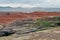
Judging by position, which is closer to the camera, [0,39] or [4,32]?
[0,39]

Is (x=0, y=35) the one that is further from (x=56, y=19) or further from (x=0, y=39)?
(x=56, y=19)

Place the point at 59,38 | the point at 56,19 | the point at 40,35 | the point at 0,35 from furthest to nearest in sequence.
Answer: the point at 56,19, the point at 0,35, the point at 40,35, the point at 59,38

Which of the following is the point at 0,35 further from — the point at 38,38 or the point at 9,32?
the point at 38,38

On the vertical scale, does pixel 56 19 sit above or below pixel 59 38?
below

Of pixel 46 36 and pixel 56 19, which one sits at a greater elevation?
pixel 46 36

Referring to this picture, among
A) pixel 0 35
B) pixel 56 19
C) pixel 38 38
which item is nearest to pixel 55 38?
pixel 38 38

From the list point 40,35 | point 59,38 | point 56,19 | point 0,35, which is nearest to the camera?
point 59,38

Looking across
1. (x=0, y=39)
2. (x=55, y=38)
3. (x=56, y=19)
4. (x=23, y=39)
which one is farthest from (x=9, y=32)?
(x=56, y=19)
